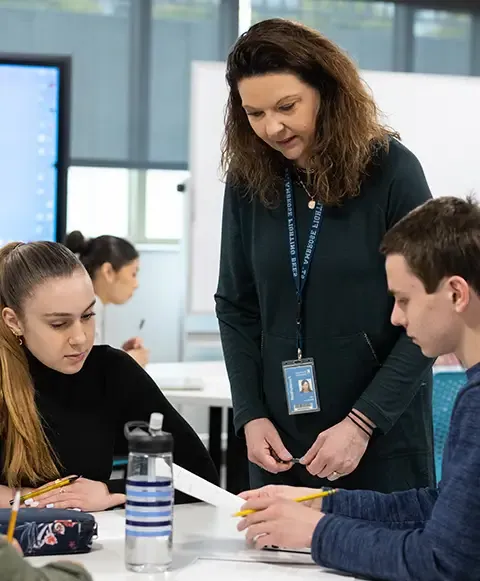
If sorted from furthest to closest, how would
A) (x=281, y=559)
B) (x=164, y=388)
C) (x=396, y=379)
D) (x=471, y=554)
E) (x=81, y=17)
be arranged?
(x=81, y=17) < (x=164, y=388) < (x=396, y=379) < (x=281, y=559) < (x=471, y=554)

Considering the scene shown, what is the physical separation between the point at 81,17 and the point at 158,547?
4840 mm

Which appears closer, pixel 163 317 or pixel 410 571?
pixel 410 571

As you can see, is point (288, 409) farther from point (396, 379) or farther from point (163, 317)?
point (163, 317)

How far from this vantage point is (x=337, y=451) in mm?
1770

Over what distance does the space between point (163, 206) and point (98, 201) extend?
392mm

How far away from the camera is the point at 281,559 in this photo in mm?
1437

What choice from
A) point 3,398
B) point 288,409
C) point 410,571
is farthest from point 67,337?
point 410,571

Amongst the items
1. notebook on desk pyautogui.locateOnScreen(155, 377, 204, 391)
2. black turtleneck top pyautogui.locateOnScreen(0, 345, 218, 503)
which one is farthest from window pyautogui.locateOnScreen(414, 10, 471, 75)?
black turtleneck top pyautogui.locateOnScreen(0, 345, 218, 503)

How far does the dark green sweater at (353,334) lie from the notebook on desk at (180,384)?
5.08 ft

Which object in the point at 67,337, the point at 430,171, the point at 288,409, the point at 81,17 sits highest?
the point at 81,17

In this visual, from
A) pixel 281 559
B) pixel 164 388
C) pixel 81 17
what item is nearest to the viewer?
pixel 281 559

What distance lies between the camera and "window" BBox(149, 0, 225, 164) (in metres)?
5.83

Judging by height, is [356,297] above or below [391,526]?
above

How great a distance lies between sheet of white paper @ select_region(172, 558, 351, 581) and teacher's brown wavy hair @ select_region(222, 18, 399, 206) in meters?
0.75
